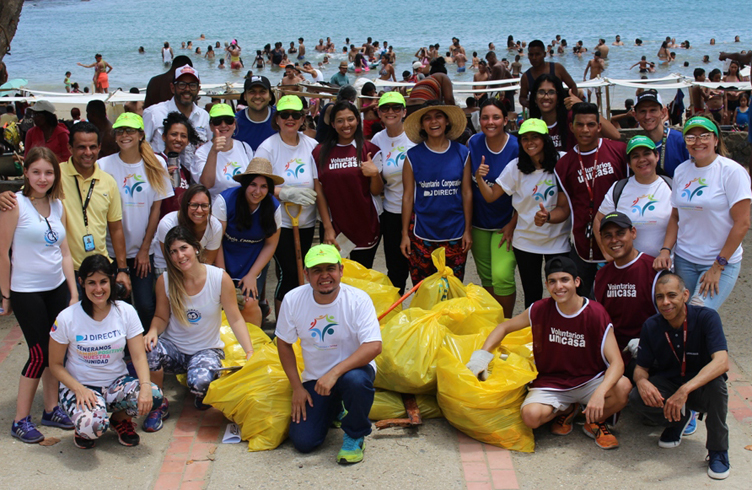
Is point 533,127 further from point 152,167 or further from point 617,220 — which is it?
point 152,167

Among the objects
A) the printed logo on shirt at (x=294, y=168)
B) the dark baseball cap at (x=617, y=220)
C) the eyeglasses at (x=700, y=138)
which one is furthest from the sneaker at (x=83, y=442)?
the eyeglasses at (x=700, y=138)

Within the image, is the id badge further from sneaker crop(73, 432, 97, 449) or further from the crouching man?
the crouching man

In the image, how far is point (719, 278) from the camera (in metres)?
4.25

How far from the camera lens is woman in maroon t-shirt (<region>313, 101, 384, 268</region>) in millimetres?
5297

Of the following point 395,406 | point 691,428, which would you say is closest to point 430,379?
point 395,406

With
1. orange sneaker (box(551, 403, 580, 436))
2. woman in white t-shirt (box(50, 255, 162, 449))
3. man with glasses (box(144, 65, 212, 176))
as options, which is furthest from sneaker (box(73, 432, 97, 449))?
orange sneaker (box(551, 403, 580, 436))

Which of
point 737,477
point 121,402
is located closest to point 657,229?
point 737,477

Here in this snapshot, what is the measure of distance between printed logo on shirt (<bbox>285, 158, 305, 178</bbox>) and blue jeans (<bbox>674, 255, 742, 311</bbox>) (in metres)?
2.72

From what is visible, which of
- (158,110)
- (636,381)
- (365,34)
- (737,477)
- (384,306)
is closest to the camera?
(737,477)

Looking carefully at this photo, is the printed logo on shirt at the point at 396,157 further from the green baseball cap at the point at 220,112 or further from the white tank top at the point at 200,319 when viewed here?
the white tank top at the point at 200,319

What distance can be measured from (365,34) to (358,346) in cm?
5623

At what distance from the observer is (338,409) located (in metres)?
4.24

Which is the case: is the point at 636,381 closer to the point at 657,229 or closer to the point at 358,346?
the point at 657,229

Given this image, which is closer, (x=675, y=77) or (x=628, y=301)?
(x=628, y=301)
